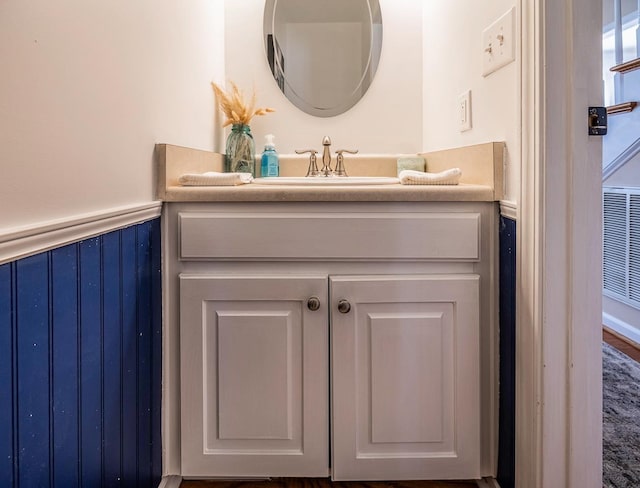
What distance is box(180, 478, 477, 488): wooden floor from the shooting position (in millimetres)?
1168

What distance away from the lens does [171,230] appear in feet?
3.69

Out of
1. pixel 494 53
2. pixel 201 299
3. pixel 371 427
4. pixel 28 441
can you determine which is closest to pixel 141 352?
pixel 201 299

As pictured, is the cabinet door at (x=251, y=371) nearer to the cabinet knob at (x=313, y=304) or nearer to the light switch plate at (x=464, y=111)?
the cabinet knob at (x=313, y=304)

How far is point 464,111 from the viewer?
4.39 ft

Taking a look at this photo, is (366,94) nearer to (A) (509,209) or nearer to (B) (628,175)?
(A) (509,209)

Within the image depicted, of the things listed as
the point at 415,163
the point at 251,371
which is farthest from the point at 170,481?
the point at 415,163

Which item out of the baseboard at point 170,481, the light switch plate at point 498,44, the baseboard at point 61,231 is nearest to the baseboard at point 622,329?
the light switch plate at point 498,44

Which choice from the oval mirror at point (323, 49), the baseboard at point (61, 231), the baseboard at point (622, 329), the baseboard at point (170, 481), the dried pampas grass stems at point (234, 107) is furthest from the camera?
the baseboard at point (622, 329)

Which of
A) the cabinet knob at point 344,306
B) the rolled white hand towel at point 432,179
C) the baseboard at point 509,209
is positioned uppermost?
the rolled white hand towel at point 432,179

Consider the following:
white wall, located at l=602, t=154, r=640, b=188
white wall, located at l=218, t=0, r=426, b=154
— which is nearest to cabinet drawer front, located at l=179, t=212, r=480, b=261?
white wall, located at l=218, t=0, r=426, b=154

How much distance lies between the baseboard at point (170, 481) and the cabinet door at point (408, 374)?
394 mm

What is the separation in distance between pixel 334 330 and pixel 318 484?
1.30ft

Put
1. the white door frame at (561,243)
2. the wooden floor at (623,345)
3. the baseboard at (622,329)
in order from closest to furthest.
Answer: the white door frame at (561,243) → the wooden floor at (623,345) → the baseboard at (622,329)

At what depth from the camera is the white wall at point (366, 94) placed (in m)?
1.78
